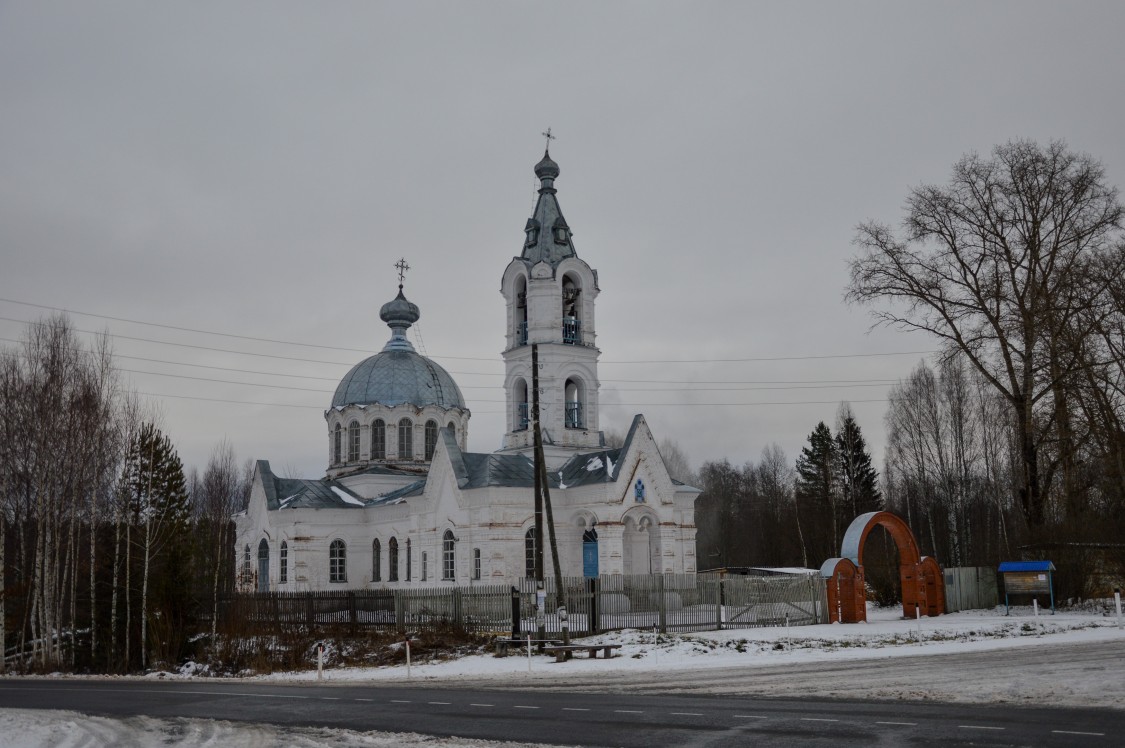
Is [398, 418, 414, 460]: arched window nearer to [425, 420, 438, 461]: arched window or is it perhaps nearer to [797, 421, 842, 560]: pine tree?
[425, 420, 438, 461]: arched window

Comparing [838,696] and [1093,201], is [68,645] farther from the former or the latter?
[1093,201]

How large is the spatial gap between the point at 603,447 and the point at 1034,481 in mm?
16297

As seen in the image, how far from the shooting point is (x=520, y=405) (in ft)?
139

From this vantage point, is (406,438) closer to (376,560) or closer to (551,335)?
(376,560)

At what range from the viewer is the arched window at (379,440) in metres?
49.7

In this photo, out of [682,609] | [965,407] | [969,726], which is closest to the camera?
[969,726]

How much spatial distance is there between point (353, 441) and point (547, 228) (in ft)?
50.2

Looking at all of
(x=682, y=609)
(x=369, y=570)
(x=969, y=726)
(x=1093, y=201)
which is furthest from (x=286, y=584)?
(x=969, y=726)

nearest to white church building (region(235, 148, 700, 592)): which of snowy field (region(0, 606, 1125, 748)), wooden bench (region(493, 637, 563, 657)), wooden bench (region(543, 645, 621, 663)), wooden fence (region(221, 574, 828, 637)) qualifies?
wooden fence (region(221, 574, 828, 637))

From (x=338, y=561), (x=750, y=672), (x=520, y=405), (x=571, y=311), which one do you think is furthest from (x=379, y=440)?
(x=750, y=672)

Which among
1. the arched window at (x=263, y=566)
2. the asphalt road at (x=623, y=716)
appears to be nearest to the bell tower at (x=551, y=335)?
the arched window at (x=263, y=566)

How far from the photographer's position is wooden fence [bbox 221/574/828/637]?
2755 cm

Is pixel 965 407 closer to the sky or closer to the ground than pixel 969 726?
closer to the sky

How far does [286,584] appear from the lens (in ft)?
150
